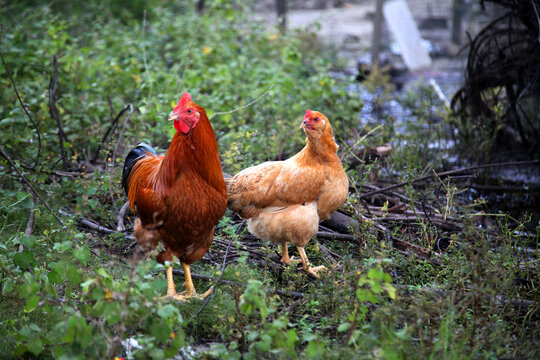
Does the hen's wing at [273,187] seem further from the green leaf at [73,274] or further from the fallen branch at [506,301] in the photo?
the green leaf at [73,274]

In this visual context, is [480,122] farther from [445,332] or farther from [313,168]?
[445,332]

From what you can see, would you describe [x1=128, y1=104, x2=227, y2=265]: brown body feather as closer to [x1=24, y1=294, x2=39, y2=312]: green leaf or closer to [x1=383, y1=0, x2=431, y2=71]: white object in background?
[x1=24, y1=294, x2=39, y2=312]: green leaf

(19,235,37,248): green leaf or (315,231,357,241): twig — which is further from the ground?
(19,235,37,248): green leaf

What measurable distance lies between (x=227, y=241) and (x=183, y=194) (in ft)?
3.31

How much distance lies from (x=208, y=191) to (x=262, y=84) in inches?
156

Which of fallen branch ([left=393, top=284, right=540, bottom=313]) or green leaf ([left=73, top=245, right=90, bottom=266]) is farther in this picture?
fallen branch ([left=393, top=284, right=540, bottom=313])

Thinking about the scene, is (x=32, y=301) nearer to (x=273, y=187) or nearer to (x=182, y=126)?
(x=182, y=126)

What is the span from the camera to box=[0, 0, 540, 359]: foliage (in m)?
2.54

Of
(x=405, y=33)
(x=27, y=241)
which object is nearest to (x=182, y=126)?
(x=27, y=241)

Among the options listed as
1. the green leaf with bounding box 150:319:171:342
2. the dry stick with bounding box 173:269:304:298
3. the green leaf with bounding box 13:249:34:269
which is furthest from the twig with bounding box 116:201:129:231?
the green leaf with bounding box 150:319:171:342

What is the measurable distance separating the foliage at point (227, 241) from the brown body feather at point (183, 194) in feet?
1.33

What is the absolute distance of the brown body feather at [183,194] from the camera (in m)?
3.25

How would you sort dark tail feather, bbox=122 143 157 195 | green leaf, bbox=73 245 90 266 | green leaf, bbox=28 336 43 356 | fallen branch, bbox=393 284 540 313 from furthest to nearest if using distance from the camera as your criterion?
dark tail feather, bbox=122 143 157 195, fallen branch, bbox=393 284 540 313, green leaf, bbox=73 245 90 266, green leaf, bbox=28 336 43 356

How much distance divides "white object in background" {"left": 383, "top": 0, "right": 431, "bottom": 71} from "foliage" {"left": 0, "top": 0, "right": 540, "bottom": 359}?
1798mm
